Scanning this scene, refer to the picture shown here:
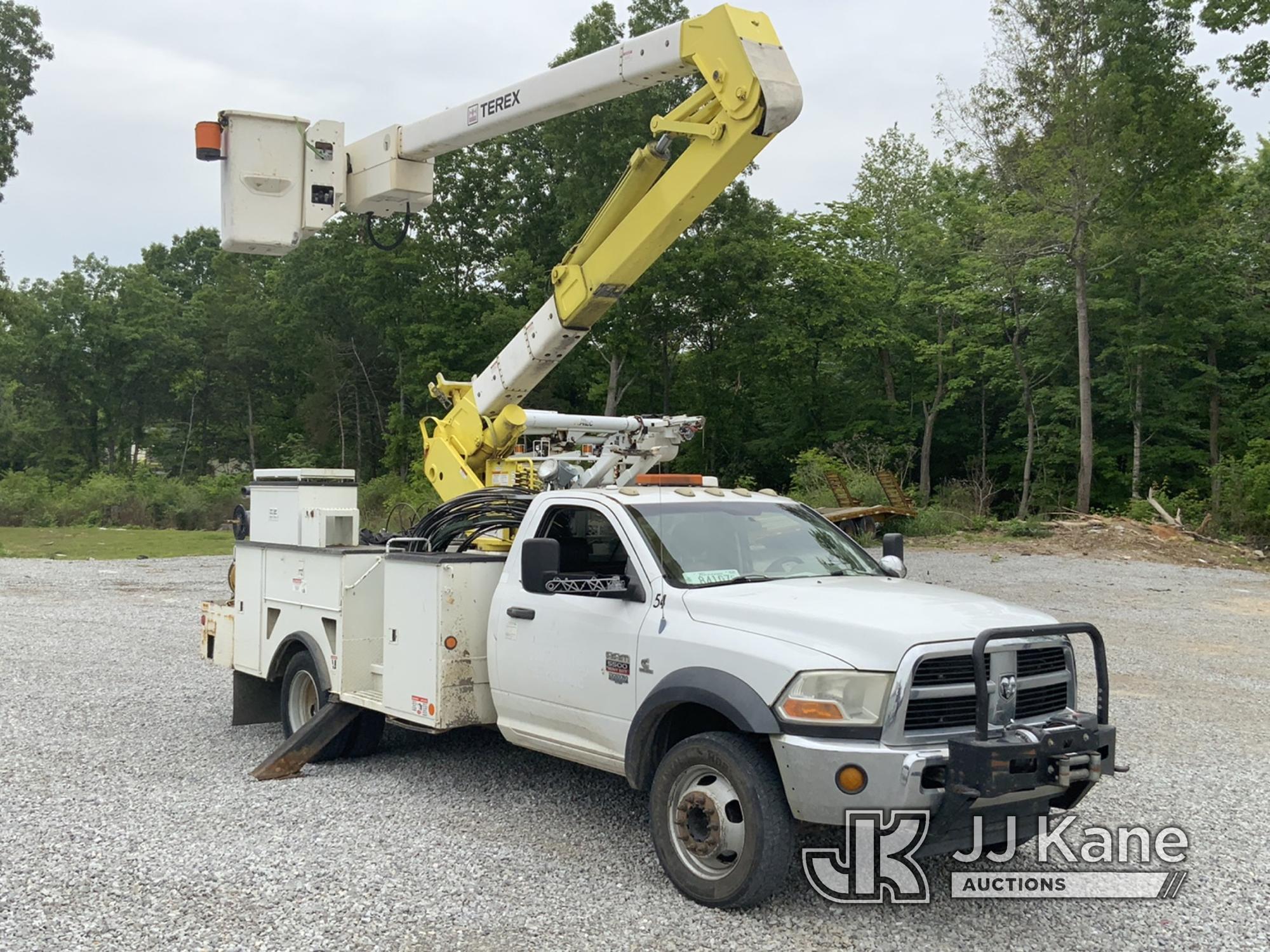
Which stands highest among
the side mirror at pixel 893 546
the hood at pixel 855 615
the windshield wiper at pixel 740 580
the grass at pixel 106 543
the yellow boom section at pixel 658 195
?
the yellow boom section at pixel 658 195

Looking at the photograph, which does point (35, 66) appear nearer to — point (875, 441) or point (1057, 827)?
point (875, 441)

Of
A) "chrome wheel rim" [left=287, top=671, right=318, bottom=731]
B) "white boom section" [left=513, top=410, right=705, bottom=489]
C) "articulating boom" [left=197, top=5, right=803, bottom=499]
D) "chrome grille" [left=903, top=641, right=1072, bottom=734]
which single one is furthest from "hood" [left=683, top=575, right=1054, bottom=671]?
"white boom section" [left=513, top=410, right=705, bottom=489]

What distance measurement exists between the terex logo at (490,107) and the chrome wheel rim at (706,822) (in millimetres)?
6664

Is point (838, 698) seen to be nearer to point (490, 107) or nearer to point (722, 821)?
point (722, 821)

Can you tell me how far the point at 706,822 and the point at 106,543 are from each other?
98.8ft

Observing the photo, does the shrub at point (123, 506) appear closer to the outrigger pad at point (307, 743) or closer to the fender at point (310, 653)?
the fender at point (310, 653)

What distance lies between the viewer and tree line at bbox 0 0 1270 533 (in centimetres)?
3034

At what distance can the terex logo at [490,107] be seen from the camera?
9.65 metres

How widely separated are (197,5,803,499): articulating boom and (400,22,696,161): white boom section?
0.04 feet

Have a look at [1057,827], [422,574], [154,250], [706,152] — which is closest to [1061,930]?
[1057,827]

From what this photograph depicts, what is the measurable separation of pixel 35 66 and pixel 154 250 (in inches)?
1773

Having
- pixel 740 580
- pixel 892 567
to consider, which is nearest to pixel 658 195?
pixel 892 567

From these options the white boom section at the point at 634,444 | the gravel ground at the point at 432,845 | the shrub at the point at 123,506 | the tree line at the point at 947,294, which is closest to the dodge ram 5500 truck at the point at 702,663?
the gravel ground at the point at 432,845

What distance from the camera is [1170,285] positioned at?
32969 millimetres
